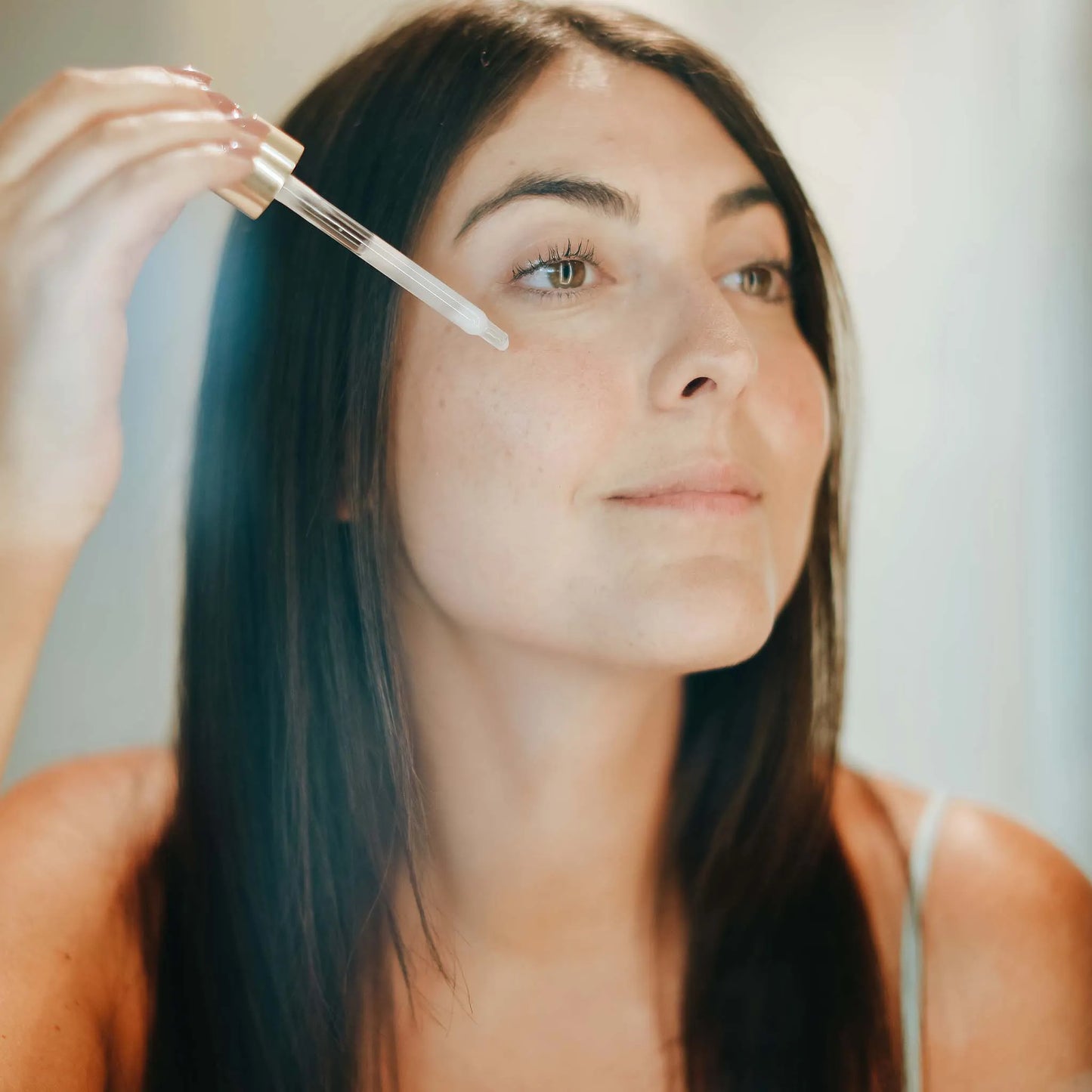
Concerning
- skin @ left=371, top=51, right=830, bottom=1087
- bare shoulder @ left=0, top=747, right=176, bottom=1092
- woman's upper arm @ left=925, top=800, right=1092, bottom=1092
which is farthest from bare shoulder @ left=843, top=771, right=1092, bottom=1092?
bare shoulder @ left=0, top=747, right=176, bottom=1092

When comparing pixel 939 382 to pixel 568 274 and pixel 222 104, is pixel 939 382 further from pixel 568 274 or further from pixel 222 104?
pixel 222 104

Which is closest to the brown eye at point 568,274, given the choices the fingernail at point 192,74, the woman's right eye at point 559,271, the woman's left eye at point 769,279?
the woman's right eye at point 559,271

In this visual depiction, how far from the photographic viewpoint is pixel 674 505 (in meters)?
0.67

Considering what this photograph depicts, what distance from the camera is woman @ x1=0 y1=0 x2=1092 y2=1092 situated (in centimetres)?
67

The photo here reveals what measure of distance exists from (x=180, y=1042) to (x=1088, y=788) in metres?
0.65

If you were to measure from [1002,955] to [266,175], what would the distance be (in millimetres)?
698

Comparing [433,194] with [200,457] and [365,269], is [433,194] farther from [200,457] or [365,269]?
[200,457]

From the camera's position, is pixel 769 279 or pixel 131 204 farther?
pixel 769 279

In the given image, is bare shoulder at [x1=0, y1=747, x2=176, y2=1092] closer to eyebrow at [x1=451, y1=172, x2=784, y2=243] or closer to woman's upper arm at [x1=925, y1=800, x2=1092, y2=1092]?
eyebrow at [x1=451, y1=172, x2=784, y2=243]

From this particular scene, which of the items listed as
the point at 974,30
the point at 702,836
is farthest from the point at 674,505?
the point at 974,30

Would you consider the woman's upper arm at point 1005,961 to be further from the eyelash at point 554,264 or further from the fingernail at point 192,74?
the fingernail at point 192,74

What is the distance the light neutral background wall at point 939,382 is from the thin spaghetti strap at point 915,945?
30mm

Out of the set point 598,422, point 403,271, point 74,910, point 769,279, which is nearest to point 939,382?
point 769,279

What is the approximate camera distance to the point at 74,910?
2.27 feet
